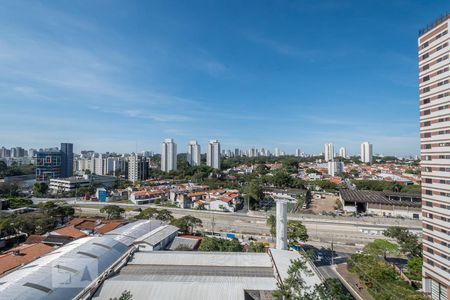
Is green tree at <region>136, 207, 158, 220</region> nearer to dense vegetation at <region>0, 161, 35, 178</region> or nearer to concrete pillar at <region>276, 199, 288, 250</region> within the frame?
concrete pillar at <region>276, 199, 288, 250</region>

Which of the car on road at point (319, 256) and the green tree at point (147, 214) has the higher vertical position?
the green tree at point (147, 214)

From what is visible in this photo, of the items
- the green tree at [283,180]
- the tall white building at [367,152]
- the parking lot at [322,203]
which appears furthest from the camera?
the tall white building at [367,152]

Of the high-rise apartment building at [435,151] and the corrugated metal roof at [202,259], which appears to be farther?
the corrugated metal roof at [202,259]

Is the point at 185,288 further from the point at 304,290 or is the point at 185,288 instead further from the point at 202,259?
the point at 304,290

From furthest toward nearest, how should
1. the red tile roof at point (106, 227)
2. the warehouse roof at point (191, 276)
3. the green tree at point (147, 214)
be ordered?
the green tree at point (147, 214), the red tile roof at point (106, 227), the warehouse roof at point (191, 276)

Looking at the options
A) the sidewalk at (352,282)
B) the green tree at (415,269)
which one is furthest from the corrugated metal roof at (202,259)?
the green tree at (415,269)

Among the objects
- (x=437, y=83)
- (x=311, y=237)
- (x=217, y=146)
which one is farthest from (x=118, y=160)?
(x=437, y=83)

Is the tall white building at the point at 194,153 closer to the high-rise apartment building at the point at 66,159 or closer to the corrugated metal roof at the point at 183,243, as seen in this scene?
the high-rise apartment building at the point at 66,159

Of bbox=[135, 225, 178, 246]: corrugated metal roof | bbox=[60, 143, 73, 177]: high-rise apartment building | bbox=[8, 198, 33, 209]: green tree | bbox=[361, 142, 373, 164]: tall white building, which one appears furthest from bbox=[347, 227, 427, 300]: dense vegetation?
bbox=[361, 142, 373, 164]: tall white building
